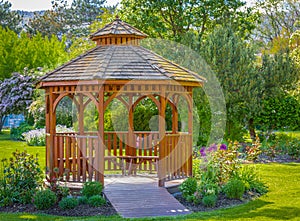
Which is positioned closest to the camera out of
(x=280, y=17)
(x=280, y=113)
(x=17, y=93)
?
(x=280, y=113)

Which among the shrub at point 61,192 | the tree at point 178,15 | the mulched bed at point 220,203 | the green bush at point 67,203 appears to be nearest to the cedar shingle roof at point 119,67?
the shrub at point 61,192

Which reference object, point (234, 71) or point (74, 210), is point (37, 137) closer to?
point (234, 71)

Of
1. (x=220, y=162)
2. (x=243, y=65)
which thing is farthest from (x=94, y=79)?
(x=243, y=65)

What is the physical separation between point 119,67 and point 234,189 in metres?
3.81

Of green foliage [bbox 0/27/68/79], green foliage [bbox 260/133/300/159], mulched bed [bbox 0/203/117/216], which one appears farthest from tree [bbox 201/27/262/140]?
green foliage [bbox 0/27/68/79]

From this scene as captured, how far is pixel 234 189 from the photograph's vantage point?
39.0 feet

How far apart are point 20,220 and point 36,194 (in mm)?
1121

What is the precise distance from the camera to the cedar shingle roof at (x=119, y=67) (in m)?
12.2

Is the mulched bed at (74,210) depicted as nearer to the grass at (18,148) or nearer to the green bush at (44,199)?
the green bush at (44,199)

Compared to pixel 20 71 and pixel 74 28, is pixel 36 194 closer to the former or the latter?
pixel 20 71

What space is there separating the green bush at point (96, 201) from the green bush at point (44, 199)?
2.49 feet

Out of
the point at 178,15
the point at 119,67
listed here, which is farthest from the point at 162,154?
the point at 178,15

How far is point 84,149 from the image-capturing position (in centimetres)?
1247

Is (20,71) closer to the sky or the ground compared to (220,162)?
closer to the sky
